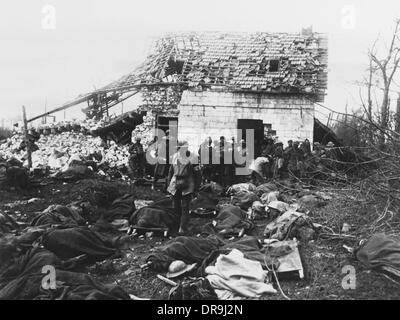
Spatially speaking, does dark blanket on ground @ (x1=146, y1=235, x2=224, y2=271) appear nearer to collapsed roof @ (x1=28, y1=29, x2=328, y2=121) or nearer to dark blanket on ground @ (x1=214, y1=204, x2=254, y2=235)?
dark blanket on ground @ (x1=214, y1=204, x2=254, y2=235)

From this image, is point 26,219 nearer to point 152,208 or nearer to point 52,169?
point 152,208

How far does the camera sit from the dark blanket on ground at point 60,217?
7.65 meters

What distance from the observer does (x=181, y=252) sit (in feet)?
20.4

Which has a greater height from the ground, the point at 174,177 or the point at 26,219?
the point at 174,177

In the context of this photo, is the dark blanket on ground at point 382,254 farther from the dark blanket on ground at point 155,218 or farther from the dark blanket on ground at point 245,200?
the dark blanket on ground at point 245,200

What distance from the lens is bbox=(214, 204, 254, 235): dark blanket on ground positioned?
7918 millimetres

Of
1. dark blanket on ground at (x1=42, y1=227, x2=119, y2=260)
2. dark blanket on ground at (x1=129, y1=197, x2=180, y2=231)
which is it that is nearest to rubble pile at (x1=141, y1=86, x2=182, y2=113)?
dark blanket on ground at (x1=129, y1=197, x2=180, y2=231)

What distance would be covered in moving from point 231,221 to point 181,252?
207cm

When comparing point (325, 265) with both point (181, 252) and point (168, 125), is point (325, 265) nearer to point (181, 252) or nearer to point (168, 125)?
point (181, 252)

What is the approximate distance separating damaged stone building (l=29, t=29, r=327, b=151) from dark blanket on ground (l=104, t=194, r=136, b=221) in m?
7.75

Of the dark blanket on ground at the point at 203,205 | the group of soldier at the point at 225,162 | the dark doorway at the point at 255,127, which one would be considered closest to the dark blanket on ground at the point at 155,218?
the dark blanket on ground at the point at 203,205
